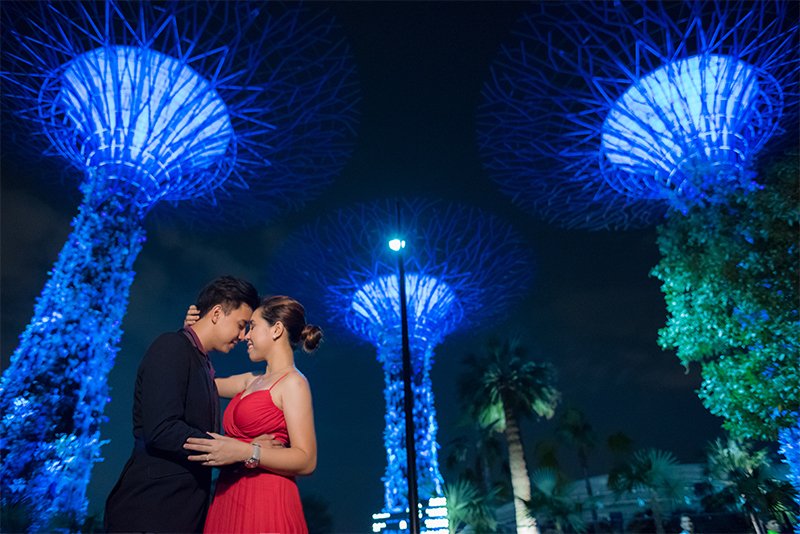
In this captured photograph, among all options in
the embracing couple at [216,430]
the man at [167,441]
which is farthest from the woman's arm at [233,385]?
the man at [167,441]

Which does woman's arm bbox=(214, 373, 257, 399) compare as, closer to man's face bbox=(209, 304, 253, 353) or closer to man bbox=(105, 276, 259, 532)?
man's face bbox=(209, 304, 253, 353)

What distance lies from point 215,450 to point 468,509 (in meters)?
26.7

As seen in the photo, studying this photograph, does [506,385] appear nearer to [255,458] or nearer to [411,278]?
[411,278]

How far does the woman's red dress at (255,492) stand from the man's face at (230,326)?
398 mm

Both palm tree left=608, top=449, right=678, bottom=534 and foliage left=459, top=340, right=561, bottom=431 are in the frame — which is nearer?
palm tree left=608, top=449, right=678, bottom=534

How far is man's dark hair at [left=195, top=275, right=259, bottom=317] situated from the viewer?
3.59 meters

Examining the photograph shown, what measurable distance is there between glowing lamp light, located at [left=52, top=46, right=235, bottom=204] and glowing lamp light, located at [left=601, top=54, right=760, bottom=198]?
1369 cm

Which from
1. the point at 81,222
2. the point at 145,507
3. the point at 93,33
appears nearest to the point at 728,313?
the point at 145,507

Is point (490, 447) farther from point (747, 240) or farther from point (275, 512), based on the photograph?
point (275, 512)

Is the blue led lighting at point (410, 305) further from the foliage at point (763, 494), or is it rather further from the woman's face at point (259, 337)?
the woman's face at point (259, 337)

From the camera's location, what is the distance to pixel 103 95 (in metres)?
16.2

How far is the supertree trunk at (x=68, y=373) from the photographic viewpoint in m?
12.8

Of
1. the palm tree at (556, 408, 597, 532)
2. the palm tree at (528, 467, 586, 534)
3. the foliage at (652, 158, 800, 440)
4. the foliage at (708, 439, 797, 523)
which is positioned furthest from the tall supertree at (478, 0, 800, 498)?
the palm tree at (556, 408, 597, 532)

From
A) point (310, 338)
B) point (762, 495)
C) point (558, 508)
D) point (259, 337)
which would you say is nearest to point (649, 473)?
point (558, 508)
